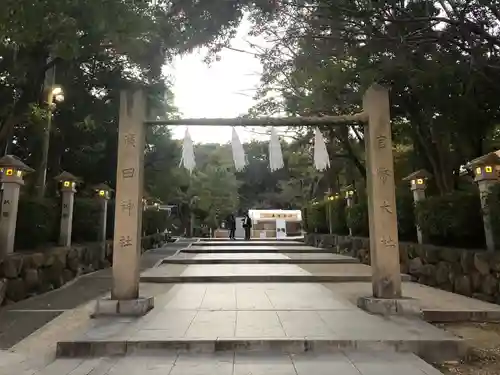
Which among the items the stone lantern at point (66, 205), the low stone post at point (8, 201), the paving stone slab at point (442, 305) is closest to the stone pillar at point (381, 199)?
the paving stone slab at point (442, 305)

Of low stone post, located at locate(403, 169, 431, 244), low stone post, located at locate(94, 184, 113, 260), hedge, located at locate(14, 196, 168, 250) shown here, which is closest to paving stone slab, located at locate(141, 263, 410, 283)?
low stone post, located at locate(403, 169, 431, 244)

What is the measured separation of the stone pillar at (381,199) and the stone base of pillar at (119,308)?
3477 millimetres

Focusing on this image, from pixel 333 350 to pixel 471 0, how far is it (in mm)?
Result: 6228

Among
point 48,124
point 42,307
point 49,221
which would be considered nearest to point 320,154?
point 42,307

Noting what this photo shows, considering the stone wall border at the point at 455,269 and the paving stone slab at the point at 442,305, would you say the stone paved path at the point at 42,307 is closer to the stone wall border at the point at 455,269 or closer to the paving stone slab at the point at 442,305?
the paving stone slab at the point at 442,305

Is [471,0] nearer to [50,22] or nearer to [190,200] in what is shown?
[50,22]

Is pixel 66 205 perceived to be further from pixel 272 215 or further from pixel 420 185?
pixel 272 215

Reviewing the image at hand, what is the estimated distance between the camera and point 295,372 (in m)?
3.71

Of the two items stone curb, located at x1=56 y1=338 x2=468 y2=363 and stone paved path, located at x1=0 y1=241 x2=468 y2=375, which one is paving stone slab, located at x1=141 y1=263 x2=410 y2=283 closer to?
stone paved path, located at x1=0 y1=241 x2=468 y2=375

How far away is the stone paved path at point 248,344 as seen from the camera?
151 inches

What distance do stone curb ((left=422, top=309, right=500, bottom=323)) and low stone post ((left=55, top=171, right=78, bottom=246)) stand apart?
29.9 feet

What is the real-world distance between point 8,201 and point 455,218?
944 centimetres

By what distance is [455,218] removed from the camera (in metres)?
8.48

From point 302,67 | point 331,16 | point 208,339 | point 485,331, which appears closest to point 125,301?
point 208,339
